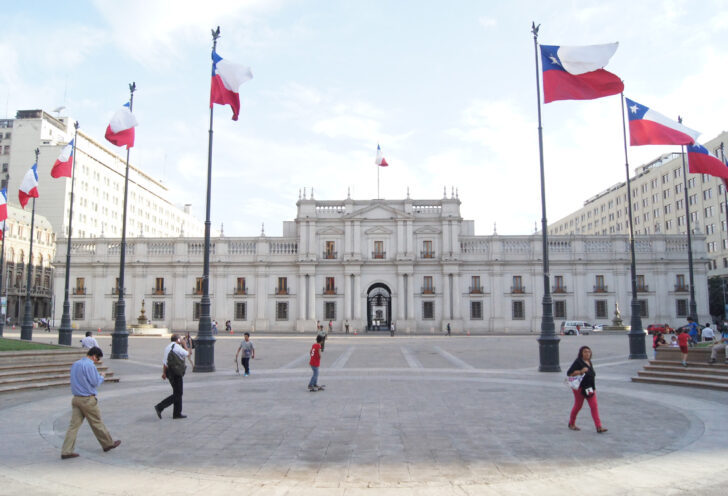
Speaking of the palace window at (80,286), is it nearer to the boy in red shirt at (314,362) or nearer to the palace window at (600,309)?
the boy in red shirt at (314,362)

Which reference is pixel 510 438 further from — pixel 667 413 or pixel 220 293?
pixel 220 293

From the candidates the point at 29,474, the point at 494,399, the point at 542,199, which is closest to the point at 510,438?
the point at 494,399

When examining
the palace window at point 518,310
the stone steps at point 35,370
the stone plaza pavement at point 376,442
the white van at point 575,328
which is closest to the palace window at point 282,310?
the palace window at point 518,310

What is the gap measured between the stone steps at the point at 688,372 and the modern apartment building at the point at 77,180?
64936 mm

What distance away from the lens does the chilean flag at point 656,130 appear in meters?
19.6

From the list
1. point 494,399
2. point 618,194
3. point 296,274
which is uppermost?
point 618,194

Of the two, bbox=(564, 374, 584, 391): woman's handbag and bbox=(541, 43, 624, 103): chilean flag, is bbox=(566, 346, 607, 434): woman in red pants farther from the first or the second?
bbox=(541, 43, 624, 103): chilean flag

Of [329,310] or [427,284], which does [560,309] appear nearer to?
[427,284]

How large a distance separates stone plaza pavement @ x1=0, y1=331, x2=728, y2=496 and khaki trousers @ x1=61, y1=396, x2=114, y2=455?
0.21m

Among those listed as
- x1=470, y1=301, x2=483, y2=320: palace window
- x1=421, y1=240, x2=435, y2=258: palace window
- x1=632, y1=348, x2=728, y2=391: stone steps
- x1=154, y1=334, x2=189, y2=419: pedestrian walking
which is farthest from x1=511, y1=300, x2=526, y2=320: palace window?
x1=154, y1=334, x2=189, y2=419: pedestrian walking

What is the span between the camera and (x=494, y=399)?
45.1 ft

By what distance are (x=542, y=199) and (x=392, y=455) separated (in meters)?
14.9

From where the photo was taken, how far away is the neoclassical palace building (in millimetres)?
61625

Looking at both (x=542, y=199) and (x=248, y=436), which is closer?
(x=248, y=436)
